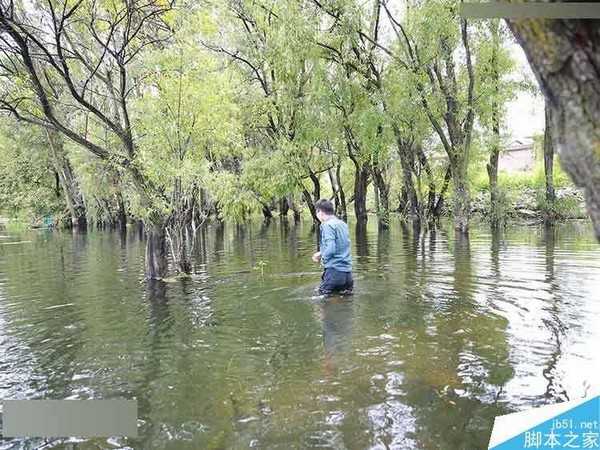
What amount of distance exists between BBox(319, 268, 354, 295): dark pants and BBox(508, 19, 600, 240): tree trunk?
7.59m

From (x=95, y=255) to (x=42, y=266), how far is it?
10.8ft

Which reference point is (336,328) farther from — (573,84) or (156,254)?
(156,254)

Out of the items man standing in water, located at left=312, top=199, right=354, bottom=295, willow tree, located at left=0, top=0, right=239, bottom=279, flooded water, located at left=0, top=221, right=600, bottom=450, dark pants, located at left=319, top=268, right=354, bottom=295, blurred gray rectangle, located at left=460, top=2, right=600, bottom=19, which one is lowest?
flooded water, located at left=0, top=221, right=600, bottom=450

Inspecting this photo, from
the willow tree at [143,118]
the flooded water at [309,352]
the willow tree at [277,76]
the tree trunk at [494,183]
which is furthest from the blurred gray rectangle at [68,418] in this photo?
the tree trunk at [494,183]

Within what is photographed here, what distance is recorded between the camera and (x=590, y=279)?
11734 millimetres

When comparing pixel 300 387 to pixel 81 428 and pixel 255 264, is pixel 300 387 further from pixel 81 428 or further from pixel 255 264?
pixel 255 264

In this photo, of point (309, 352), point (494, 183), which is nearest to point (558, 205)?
point (494, 183)

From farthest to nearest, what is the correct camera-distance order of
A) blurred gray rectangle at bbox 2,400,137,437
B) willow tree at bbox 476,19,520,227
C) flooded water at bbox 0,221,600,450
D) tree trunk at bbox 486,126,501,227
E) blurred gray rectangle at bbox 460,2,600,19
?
1. tree trunk at bbox 486,126,501,227
2. willow tree at bbox 476,19,520,227
3. flooded water at bbox 0,221,600,450
4. blurred gray rectangle at bbox 2,400,137,437
5. blurred gray rectangle at bbox 460,2,600,19

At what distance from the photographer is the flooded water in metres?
4.80

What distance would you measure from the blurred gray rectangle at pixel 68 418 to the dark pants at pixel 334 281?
5.46 meters

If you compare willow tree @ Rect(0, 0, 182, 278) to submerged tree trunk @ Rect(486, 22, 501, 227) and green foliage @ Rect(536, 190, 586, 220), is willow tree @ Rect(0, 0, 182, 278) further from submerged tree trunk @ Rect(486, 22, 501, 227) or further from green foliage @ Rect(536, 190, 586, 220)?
green foliage @ Rect(536, 190, 586, 220)

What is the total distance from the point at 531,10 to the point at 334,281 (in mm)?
8011

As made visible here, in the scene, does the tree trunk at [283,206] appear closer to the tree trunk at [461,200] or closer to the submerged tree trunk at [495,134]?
the submerged tree trunk at [495,134]

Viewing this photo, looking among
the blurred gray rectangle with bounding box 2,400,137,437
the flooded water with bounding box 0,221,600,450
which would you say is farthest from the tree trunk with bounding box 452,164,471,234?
the blurred gray rectangle with bounding box 2,400,137,437
